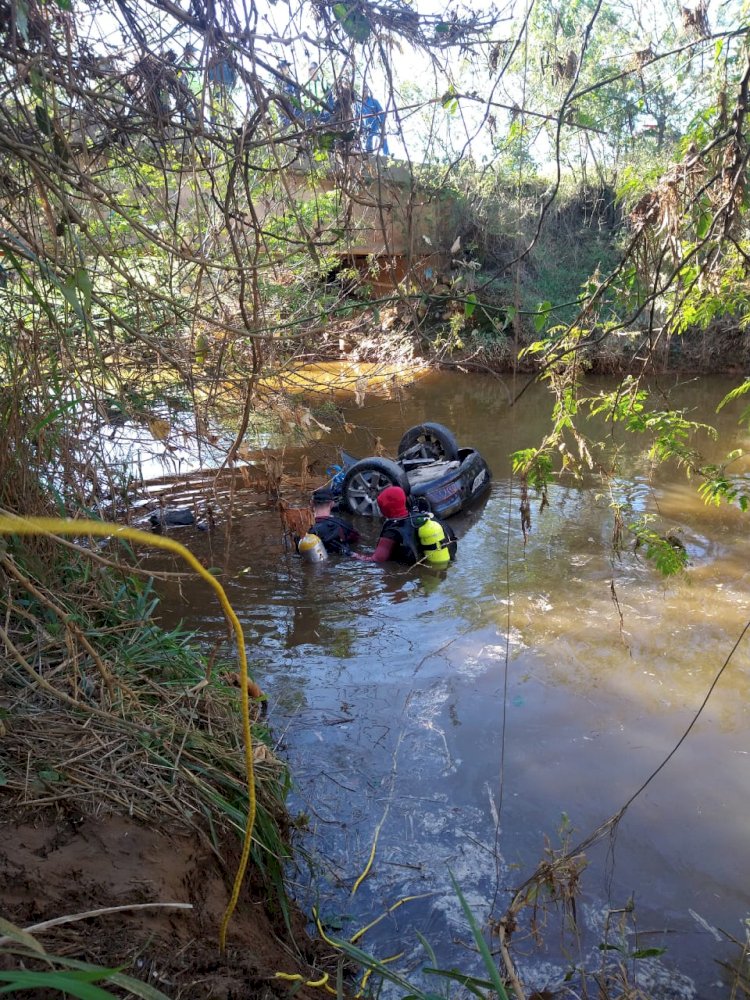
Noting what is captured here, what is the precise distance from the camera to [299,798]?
3.99 m

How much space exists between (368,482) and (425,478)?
0.75 m

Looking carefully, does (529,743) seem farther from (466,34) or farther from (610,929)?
(466,34)

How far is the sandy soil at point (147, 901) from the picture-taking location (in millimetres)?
1979

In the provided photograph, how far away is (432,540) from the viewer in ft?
23.2

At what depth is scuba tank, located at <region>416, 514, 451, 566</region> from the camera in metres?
7.08

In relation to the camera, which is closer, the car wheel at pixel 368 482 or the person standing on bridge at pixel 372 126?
the person standing on bridge at pixel 372 126

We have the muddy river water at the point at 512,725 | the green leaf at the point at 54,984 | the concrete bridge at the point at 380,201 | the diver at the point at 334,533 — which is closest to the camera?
the green leaf at the point at 54,984

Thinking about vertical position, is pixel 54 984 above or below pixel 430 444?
above

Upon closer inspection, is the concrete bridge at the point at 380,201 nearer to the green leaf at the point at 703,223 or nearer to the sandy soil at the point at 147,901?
the green leaf at the point at 703,223

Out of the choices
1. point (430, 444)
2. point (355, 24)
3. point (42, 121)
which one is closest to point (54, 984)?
point (42, 121)

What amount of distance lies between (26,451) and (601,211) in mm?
17395

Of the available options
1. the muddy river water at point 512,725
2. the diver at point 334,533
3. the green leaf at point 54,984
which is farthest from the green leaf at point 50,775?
the diver at point 334,533

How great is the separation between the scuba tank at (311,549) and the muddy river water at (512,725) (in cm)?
10

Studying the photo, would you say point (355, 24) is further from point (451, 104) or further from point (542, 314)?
point (542, 314)
